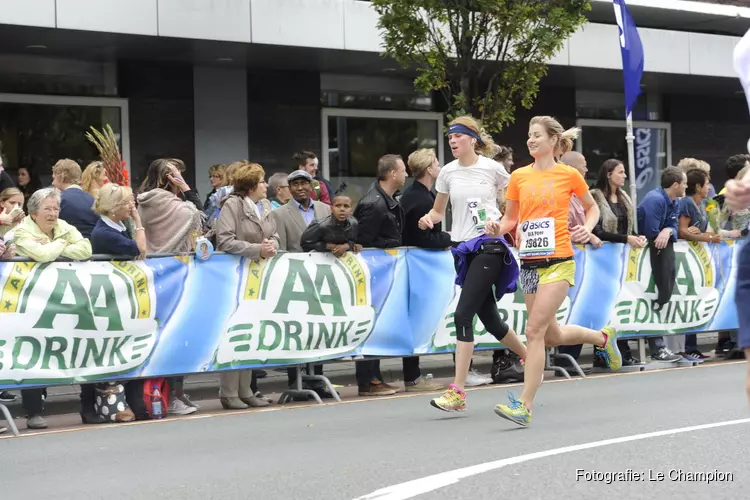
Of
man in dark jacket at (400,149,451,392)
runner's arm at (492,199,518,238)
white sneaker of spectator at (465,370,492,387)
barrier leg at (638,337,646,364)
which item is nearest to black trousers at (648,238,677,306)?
barrier leg at (638,337,646,364)

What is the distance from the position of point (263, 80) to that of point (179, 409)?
988 cm

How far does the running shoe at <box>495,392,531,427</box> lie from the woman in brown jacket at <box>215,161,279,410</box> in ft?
9.14

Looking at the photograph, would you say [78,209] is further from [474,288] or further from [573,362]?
[573,362]

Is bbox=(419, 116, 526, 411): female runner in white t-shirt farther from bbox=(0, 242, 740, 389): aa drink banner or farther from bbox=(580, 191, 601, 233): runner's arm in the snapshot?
bbox=(0, 242, 740, 389): aa drink banner

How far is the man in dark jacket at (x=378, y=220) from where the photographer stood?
36.7 feet

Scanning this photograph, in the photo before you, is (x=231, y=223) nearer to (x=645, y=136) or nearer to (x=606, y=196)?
(x=606, y=196)

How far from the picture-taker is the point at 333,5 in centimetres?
1711

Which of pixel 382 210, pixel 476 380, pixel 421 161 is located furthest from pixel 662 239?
pixel 382 210

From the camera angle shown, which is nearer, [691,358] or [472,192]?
[472,192]

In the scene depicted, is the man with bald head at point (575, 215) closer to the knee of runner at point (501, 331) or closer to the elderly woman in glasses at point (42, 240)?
the knee of runner at point (501, 331)

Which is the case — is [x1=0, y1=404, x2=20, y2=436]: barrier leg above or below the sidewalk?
above

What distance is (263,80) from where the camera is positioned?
1936 centimetres

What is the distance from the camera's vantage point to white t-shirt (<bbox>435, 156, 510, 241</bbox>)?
9312 millimetres

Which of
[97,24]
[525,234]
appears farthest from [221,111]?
[525,234]
